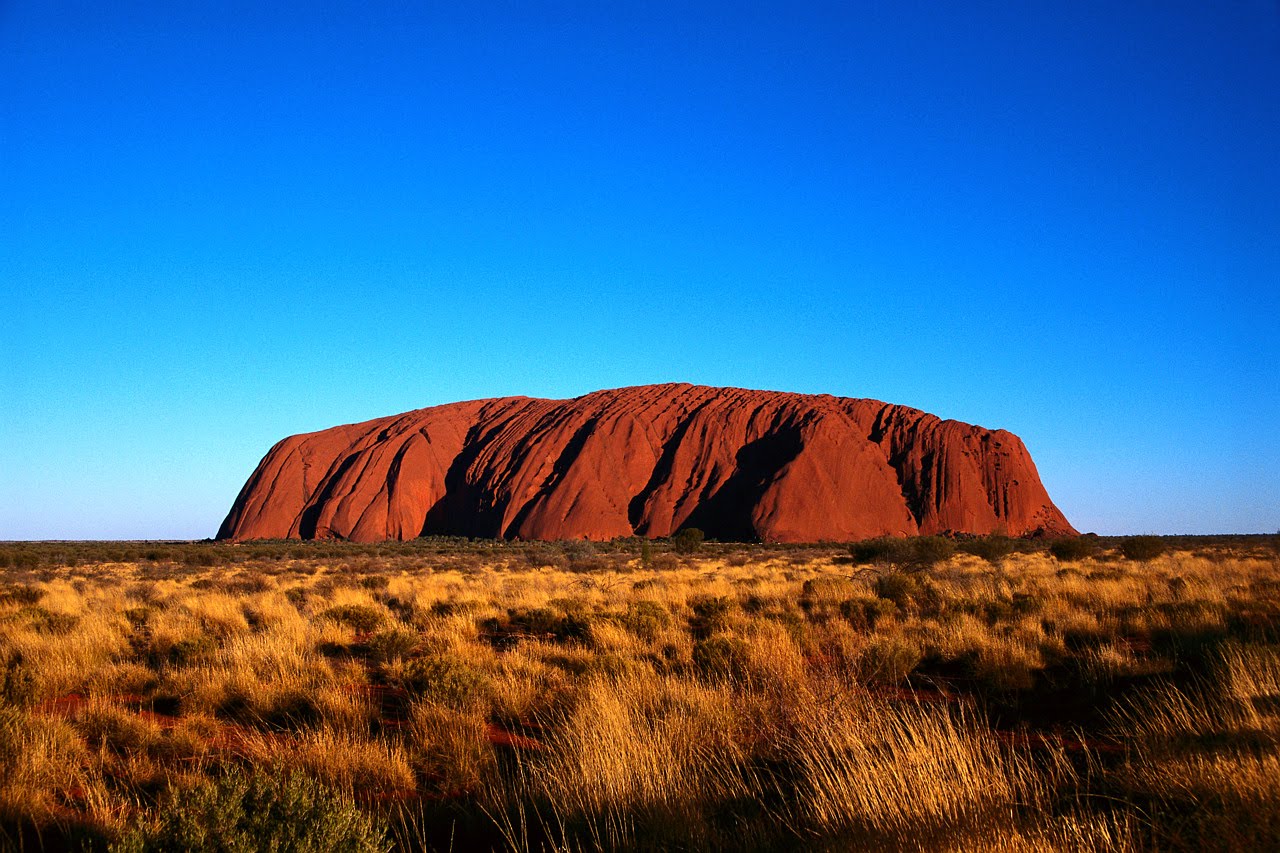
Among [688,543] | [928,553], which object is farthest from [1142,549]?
[688,543]

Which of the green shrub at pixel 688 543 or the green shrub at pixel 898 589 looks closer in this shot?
the green shrub at pixel 898 589

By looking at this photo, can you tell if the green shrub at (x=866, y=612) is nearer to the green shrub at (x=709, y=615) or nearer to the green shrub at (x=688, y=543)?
the green shrub at (x=709, y=615)

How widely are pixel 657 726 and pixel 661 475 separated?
6419cm

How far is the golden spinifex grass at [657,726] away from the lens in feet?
10.5

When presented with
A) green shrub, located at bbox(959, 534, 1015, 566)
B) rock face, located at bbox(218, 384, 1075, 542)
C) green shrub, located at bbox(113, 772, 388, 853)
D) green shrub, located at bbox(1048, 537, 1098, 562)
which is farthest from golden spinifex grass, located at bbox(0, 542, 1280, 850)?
rock face, located at bbox(218, 384, 1075, 542)

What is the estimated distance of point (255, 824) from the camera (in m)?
3.04

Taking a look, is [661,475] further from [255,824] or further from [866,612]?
[255,824]

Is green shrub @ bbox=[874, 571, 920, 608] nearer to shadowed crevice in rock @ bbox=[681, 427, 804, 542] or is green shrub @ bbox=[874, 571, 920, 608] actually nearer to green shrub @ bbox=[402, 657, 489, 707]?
green shrub @ bbox=[402, 657, 489, 707]

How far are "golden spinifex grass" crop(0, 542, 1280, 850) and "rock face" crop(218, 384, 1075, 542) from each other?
1935 inches

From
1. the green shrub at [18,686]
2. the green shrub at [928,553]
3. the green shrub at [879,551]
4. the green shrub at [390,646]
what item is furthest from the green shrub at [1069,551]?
the green shrub at [18,686]

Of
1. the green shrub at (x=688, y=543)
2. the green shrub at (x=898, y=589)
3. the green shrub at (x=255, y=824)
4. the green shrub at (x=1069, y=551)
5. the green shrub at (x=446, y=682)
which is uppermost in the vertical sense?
the green shrub at (x=255, y=824)

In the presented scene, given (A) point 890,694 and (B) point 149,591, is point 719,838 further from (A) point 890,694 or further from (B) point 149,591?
(B) point 149,591

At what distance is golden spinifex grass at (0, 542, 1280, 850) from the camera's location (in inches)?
126

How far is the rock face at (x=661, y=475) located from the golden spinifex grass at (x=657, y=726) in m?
49.1
